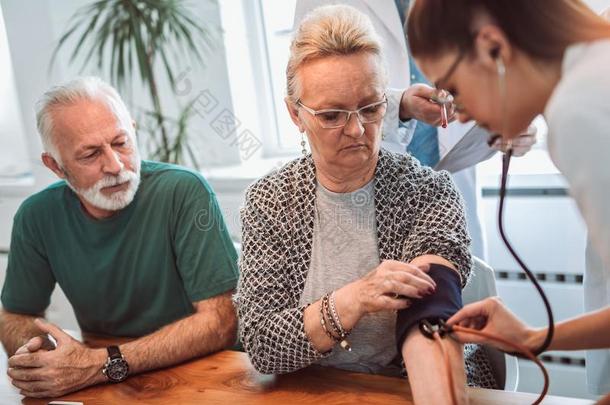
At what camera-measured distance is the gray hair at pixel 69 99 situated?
177 cm

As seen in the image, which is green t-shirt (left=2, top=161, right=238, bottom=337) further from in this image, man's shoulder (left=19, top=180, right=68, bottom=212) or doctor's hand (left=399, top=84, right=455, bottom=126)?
doctor's hand (left=399, top=84, right=455, bottom=126)

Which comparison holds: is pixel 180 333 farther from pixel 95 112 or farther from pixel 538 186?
pixel 538 186

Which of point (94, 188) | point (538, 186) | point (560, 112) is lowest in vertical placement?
point (538, 186)

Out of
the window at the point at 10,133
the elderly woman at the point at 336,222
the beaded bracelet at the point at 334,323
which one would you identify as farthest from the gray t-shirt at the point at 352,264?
the window at the point at 10,133

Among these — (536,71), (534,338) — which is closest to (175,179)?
(534,338)

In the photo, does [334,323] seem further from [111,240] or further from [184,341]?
[111,240]

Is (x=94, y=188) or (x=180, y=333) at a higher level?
(x=94, y=188)

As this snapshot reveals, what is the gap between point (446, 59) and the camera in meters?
0.82

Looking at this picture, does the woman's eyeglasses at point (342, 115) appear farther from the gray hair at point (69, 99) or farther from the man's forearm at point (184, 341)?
the gray hair at point (69, 99)

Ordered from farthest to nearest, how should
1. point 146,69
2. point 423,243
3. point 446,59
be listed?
point 146,69 → point 423,243 → point 446,59

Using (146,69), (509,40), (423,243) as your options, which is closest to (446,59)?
(509,40)

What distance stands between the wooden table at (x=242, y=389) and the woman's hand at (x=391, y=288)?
0.50ft

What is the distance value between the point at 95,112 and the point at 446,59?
3.93 ft

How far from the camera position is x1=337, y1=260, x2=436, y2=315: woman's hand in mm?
1180
